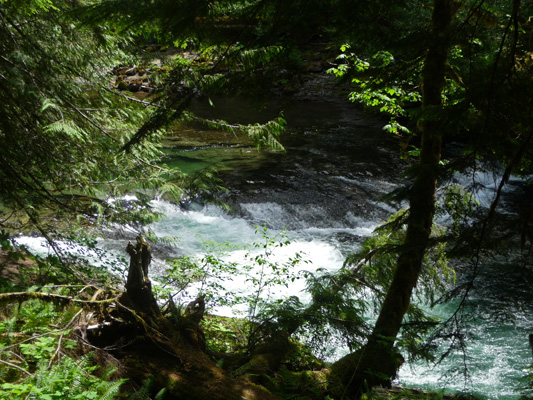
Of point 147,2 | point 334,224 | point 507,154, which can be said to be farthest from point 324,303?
point 334,224

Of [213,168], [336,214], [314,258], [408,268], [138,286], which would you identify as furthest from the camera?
[336,214]

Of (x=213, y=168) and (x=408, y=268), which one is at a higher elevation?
(x=213, y=168)

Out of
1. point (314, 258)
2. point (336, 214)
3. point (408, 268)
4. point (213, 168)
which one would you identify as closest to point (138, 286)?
point (213, 168)

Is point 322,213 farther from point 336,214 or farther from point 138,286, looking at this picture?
point 138,286

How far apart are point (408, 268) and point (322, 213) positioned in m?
7.55

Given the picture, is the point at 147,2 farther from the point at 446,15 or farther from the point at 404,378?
the point at 404,378

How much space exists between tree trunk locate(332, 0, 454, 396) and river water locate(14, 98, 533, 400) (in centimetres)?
93

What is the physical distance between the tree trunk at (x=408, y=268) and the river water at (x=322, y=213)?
0.93 m

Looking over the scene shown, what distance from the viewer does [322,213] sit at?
1256 cm

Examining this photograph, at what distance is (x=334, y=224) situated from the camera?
482 inches

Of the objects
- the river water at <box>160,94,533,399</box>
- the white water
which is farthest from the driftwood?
the river water at <box>160,94,533,399</box>

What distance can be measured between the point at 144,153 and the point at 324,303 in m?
4.25

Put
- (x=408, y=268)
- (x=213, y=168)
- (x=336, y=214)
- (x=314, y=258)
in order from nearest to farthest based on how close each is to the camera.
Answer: (x=408, y=268), (x=213, y=168), (x=314, y=258), (x=336, y=214)

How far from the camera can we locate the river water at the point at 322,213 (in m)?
6.99
